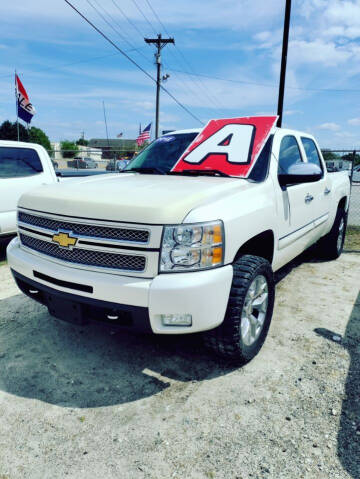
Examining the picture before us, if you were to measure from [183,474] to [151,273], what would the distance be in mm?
1051

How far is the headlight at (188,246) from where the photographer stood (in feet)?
7.06

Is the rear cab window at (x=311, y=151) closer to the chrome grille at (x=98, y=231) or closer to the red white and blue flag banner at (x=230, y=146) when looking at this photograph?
the red white and blue flag banner at (x=230, y=146)

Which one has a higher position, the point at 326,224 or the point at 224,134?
the point at 224,134

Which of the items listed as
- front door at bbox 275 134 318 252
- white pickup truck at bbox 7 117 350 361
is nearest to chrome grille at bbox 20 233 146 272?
white pickup truck at bbox 7 117 350 361

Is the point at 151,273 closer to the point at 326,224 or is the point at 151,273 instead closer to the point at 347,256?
the point at 326,224

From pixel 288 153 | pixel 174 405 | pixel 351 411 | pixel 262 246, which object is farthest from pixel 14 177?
pixel 351 411

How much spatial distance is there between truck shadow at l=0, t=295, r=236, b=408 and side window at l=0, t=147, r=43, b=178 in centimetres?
286

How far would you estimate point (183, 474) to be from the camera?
1.80 meters

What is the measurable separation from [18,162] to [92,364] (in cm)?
402

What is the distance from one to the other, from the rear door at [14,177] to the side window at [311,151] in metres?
3.98

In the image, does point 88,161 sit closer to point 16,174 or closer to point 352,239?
point 16,174

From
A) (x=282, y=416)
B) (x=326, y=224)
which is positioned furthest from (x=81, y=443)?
(x=326, y=224)

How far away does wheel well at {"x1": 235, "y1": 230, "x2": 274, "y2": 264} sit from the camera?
2809 mm

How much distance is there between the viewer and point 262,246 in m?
3.06
